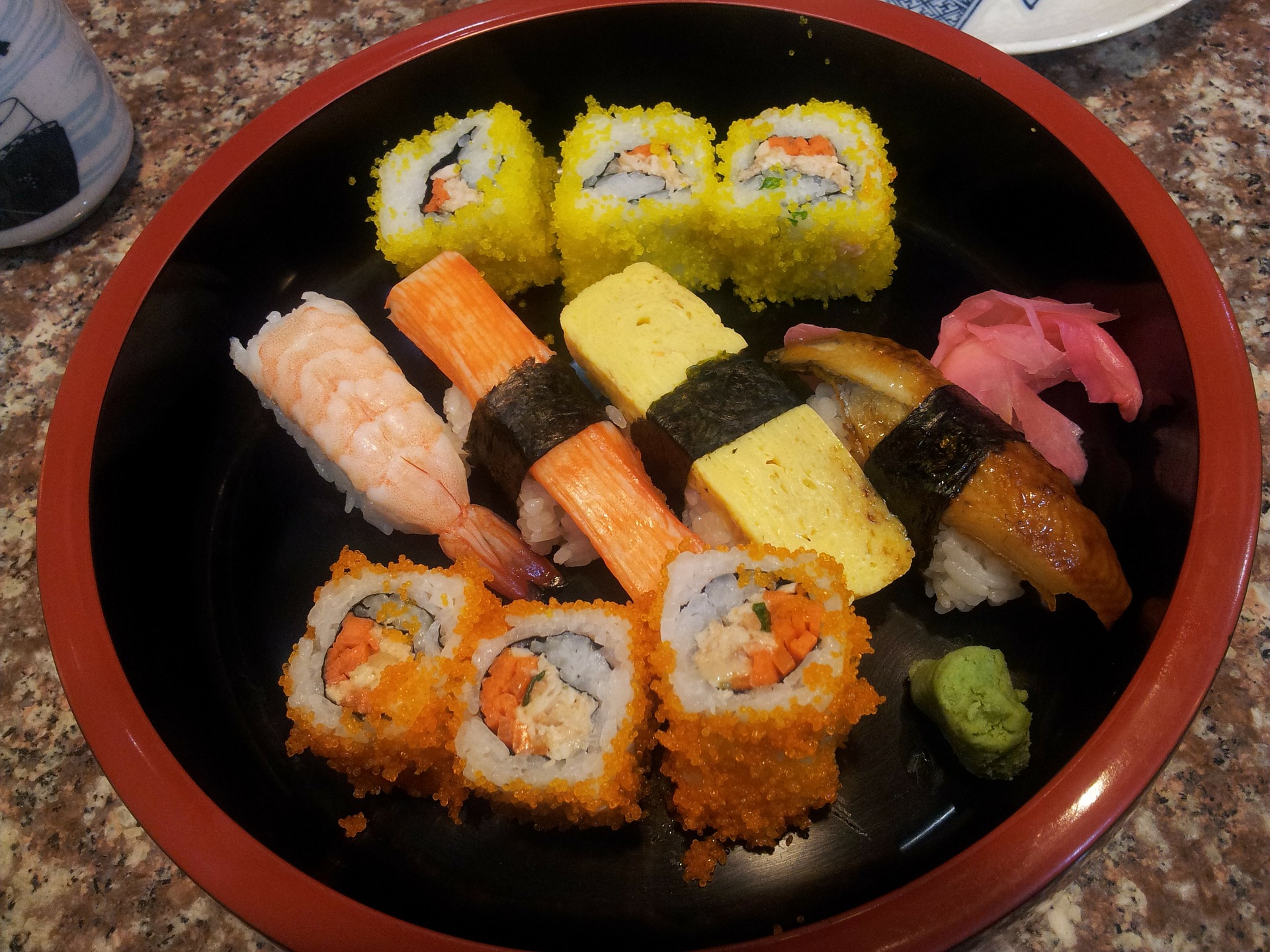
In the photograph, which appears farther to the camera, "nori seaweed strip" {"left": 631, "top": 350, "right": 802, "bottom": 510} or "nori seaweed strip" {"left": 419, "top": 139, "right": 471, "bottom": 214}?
"nori seaweed strip" {"left": 419, "top": 139, "right": 471, "bottom": 214}

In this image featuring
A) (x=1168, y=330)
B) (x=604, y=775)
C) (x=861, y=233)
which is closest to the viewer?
(x=604, y=775)

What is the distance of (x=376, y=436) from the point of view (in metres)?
1.63

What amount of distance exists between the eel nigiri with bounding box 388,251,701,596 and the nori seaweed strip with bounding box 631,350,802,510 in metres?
0.07

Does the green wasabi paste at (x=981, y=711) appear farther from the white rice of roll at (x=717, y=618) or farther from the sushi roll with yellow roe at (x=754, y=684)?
the white rice of roll at (x=717, y=618)

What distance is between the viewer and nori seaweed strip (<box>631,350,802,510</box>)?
1.50 m

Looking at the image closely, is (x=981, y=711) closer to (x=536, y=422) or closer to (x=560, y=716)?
(x=560, y=716)

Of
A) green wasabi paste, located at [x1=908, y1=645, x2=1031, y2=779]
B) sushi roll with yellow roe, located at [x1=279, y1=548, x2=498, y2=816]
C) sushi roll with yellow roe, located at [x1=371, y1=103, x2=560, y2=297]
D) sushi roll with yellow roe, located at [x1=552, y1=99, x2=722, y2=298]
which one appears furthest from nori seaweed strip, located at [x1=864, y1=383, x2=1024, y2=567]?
sushi roll with yellow roe, located at [x1=371, y1=103, x2=560, y2=297]

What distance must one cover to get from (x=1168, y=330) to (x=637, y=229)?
3.56 ft

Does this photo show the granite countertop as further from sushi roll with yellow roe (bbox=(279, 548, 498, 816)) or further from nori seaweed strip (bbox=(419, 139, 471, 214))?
nori seaweed strip (bbox=(419, 139, 471, 214))

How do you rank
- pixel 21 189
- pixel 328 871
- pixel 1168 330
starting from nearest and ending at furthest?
pixel 328 871
pixel 1168 330
pixel 21 189

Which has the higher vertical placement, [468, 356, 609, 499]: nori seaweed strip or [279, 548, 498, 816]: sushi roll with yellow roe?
[468, 356, 609, 499]: nori seaweed strip

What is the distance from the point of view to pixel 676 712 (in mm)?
1233

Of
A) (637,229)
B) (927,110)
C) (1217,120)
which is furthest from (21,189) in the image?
(1217,120)

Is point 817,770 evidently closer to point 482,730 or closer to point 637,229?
point 482,730
